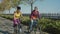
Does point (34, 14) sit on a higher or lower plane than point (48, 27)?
higher

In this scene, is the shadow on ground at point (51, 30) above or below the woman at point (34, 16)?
below

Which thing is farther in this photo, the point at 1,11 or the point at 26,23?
the point at 1,11

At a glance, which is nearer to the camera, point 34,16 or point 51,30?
point 34,16

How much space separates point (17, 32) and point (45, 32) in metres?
4.02

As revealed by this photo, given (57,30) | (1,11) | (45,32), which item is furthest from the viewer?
(1,11)

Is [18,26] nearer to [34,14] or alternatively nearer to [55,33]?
[34,14]

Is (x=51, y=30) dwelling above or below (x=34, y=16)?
below

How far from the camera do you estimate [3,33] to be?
43.9ft

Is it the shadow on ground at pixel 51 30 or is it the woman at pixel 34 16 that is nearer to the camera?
the woman at pixel 34 16

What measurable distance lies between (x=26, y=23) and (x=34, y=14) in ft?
28.8

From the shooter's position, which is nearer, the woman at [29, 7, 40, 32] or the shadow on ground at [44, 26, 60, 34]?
the woman at [29, 7, 40, 32]

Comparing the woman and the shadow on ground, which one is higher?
the woman

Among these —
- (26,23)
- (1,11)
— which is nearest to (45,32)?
(26,23)

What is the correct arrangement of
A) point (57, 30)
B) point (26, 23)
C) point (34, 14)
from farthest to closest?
point (26, 23) → point (57, 30) → point (34, 14)
